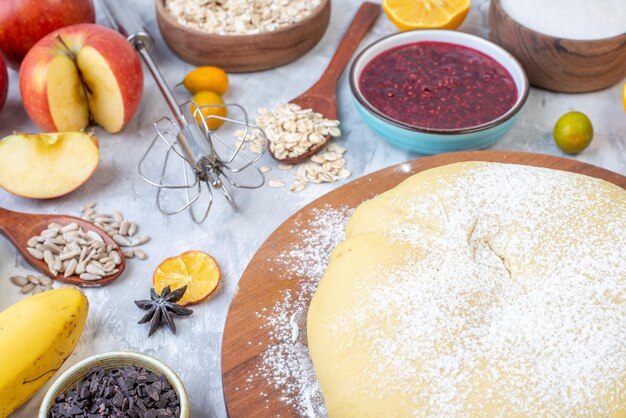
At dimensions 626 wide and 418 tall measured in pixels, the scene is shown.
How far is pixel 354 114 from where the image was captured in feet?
6.55

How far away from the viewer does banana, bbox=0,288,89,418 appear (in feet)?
3.94

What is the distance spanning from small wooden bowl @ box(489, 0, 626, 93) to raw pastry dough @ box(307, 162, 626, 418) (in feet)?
2.11

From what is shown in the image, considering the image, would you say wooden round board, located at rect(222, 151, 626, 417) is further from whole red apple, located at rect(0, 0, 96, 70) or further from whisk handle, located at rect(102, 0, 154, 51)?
whole red apple, located at rect(0, 0, 96, 70)

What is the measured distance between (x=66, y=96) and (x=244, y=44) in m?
0.54

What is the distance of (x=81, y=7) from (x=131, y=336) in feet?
3.73

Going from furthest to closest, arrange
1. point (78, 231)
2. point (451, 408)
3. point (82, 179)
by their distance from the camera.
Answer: point (82, 179) → point (78, 231) → point (451, 408)

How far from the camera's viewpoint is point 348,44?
215cm

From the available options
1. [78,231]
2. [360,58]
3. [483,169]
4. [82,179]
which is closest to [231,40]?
[360,58]

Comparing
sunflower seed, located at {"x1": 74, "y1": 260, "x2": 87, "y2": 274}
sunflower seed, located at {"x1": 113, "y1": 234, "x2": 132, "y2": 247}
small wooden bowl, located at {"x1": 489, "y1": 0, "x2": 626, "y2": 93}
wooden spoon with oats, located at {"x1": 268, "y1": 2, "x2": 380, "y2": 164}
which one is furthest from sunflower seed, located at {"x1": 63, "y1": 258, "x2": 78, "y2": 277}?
small wooden bowl, located at {"x1": 489, "y1": 0, "x2": 626, "y2": 93}

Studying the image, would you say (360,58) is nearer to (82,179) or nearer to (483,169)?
(483,169)

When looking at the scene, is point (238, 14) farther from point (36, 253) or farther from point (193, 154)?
point (36, 253)

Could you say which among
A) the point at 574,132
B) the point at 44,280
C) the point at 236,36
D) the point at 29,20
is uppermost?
the point at 29,20

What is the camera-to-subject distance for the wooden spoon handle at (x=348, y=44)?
202 cm

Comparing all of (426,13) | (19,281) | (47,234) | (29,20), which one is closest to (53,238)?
(47,234)
